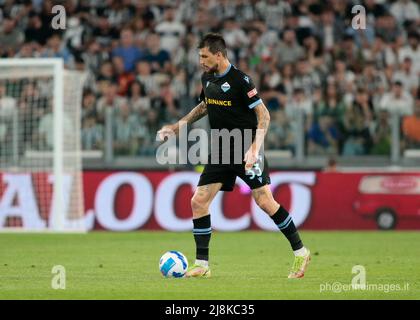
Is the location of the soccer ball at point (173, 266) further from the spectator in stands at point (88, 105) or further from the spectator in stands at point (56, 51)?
the spectator in stands at point (56, 51)

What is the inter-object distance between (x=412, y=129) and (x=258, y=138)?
9.90 meters

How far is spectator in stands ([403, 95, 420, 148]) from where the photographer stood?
20266mm

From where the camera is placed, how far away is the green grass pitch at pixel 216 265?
9.78 metres

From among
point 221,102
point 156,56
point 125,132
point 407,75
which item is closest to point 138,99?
point 125,132

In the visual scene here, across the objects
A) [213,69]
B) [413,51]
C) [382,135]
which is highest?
[413,51]

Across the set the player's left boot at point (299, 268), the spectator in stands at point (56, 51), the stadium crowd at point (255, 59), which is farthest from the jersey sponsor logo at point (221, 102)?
the spectator in stands at point (56, 51)

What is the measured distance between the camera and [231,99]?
446 inches

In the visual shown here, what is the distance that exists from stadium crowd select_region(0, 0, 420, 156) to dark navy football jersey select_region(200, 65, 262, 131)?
8.96 m

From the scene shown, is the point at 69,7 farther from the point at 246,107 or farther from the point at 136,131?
the point at 246,107

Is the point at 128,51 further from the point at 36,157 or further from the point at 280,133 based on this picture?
the point at 280,133

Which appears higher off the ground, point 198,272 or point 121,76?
point 121,76

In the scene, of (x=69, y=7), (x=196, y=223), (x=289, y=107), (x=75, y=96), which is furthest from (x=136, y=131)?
(x=196, y=223)

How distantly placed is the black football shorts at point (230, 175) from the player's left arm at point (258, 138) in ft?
0.89

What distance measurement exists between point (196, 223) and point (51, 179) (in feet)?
29.9
